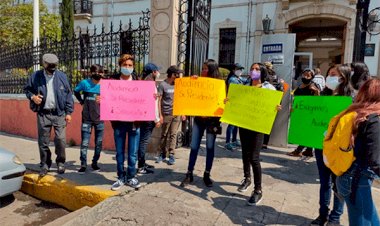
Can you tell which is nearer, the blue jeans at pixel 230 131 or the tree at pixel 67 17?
the blue jeans at pixel 230 131

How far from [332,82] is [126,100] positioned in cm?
259

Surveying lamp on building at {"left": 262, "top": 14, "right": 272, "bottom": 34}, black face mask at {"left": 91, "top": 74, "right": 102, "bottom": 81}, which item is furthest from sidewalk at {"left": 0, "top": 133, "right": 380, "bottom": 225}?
lamp on building at {"left": 262, "top": 14, "right": 272, "bottom": 34}

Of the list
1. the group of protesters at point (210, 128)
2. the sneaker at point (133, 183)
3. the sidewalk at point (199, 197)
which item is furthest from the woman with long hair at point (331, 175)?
the sneaker at point (133, 183)

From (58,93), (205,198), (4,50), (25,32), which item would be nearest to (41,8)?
(25,32)

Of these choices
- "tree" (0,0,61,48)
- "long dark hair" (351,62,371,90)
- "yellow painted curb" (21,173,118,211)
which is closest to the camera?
"long dark hair" (351,62,371,90)

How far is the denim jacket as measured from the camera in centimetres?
458

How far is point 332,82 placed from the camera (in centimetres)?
338

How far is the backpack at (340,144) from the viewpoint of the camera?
2.47 meters

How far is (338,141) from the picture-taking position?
2.54 metres

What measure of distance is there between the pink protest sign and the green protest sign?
6.34 feet

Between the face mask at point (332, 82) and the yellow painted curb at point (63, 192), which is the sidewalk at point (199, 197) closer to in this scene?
the yellow painted curb at point (63, 192)

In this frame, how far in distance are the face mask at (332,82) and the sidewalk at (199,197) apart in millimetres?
1505

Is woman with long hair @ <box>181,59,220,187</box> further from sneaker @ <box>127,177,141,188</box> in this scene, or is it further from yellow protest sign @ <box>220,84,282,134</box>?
sneaker @ <box>127,177,141,188</box>

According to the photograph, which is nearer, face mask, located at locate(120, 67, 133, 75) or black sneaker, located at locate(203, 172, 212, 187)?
face mask, located at locate(120, 67, 133, 75)
